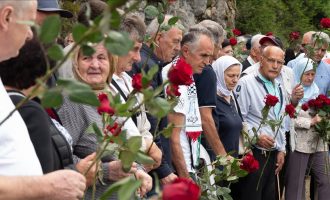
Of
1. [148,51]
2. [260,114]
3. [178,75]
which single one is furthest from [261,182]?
[178,75]

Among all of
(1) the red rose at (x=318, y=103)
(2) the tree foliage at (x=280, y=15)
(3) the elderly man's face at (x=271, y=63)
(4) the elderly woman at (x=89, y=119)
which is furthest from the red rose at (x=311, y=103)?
(2) the tree foliage at (x=280, y=15)

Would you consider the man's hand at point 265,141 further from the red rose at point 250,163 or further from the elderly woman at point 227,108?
the red rose at point 250,163

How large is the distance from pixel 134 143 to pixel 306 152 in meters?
Result: 5.72

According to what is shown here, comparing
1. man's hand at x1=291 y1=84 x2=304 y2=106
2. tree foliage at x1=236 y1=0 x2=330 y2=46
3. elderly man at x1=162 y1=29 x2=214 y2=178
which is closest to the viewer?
elderly man at x1=162 y1=29 x2=214 y2=178

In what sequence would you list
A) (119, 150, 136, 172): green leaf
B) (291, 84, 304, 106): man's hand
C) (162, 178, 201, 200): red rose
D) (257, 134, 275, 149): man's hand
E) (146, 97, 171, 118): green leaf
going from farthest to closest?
(291, 84, 304, 106): man's hand, (257, 134, 275, 149): man's hand, (119, 150, 136, 172): green leaf, (146, 97, 171, 118): green leaf, (162, 178, 201, 200): red rose

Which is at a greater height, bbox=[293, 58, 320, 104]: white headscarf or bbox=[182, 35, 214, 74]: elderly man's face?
bbox=[182, 35, 214, 74]: elderly man's face

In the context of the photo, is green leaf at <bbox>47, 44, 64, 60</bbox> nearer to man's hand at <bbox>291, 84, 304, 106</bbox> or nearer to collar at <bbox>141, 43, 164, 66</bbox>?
collar at <bbox>141, 43, 164, 66</bbox>

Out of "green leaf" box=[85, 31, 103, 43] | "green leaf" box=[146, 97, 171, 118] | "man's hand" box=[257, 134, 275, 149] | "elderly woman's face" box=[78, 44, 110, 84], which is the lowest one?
"man's hand" box=[257, 134, 275, 149]

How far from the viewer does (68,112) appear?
3410 mm

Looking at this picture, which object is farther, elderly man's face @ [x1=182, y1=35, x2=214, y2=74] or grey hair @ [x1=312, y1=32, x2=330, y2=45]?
grey hair @ [x1=312, y1=32, x2=330, y2=45]

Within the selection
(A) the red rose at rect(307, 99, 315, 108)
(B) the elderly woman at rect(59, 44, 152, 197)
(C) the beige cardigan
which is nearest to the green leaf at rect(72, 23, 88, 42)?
(B) the elderly woman at rect(59, 44, 152, 197)

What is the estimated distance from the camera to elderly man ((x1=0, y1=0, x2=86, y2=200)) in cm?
213

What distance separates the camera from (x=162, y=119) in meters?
4.49

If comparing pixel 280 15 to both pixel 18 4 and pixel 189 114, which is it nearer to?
pixel 189 114
